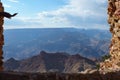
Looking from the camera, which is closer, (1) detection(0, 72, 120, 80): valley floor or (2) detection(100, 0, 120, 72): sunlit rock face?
(1) detection(0, 72, 120, 80): valley floor

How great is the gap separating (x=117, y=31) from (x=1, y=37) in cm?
1302

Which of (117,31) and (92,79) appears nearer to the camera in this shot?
(92,79)

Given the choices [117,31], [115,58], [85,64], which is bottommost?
[85,64]

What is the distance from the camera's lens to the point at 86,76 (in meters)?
18.1

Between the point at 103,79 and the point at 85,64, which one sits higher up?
the point at 103,79

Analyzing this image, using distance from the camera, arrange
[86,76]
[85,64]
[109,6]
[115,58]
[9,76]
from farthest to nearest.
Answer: [85,64] < [109,6] < [115,58] < [86,76] < [9,76]

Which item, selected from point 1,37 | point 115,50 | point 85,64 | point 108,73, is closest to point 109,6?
point 115,50

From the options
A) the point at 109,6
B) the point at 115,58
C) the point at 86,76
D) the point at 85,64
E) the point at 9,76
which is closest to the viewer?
the point at 9,76

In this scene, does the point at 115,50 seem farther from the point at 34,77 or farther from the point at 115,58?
the point at 34,77

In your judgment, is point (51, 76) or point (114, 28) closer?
point (51, 76)

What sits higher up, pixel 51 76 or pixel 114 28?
pixel 114 28

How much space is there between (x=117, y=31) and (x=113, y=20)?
1.70m

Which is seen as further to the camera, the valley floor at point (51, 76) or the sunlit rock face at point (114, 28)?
the sunlit rock face at point (114, 28)

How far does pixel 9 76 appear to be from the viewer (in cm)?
1681
